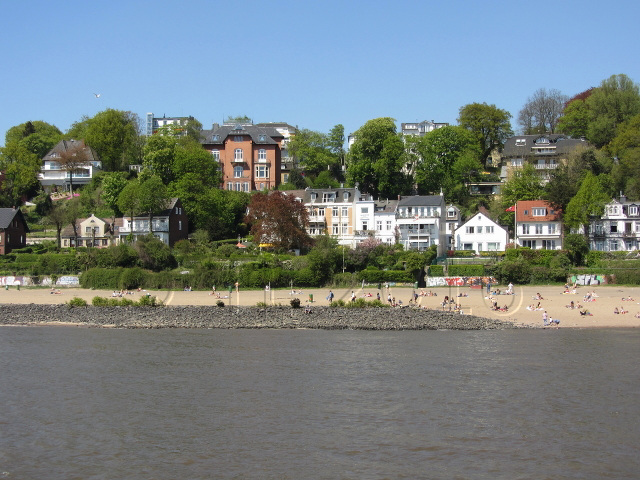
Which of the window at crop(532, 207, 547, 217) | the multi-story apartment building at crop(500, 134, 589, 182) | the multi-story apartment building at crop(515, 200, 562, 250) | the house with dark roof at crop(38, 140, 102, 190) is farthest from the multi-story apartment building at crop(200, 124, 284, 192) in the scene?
the window at crop(532, 207, 547, 217)

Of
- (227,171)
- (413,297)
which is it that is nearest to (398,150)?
(227,171)

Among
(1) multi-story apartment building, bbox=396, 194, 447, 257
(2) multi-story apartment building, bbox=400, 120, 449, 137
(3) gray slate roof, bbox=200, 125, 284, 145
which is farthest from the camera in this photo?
(2) multi-story apartment building, bbox=400, 120, 449, 137

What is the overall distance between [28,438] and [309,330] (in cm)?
1983

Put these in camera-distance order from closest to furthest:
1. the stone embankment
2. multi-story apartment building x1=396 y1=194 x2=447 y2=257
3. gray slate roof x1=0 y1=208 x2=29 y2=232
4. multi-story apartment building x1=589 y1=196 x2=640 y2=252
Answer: the stone embankment < multi-story apartment building x1=589 y1=196 x2=640 y2=252 < gray slate roof x1=0 y1=208 x2=29 y2=232 < multi-story apartment building x1=396 y1=194 x2=447 y2=257

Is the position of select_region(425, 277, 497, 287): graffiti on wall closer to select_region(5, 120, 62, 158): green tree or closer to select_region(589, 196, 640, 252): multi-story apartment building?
select_region(589, 196, 640, 252): multi-story apartment building

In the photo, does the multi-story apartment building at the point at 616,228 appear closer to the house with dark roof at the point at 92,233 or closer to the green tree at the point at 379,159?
the green tree at the point at 379,159

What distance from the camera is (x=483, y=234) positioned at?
211 ft

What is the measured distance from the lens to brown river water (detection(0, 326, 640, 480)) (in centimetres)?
1898

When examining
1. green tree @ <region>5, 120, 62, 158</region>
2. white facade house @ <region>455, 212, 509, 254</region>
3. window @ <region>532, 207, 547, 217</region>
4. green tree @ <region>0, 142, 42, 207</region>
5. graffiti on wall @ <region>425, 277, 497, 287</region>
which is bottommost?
graffiti on wall @ <region>425, 277, 497, 287</region>

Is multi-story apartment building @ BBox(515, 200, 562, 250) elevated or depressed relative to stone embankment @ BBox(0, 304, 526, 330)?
elevated

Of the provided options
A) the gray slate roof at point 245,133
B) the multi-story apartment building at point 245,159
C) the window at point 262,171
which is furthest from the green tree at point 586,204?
the gray slate roof at point 245,133

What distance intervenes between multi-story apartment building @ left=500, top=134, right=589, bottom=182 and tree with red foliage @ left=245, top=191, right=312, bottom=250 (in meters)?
29.1

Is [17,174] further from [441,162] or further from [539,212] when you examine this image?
[539,212]

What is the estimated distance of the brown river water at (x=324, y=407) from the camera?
62.3 ft
